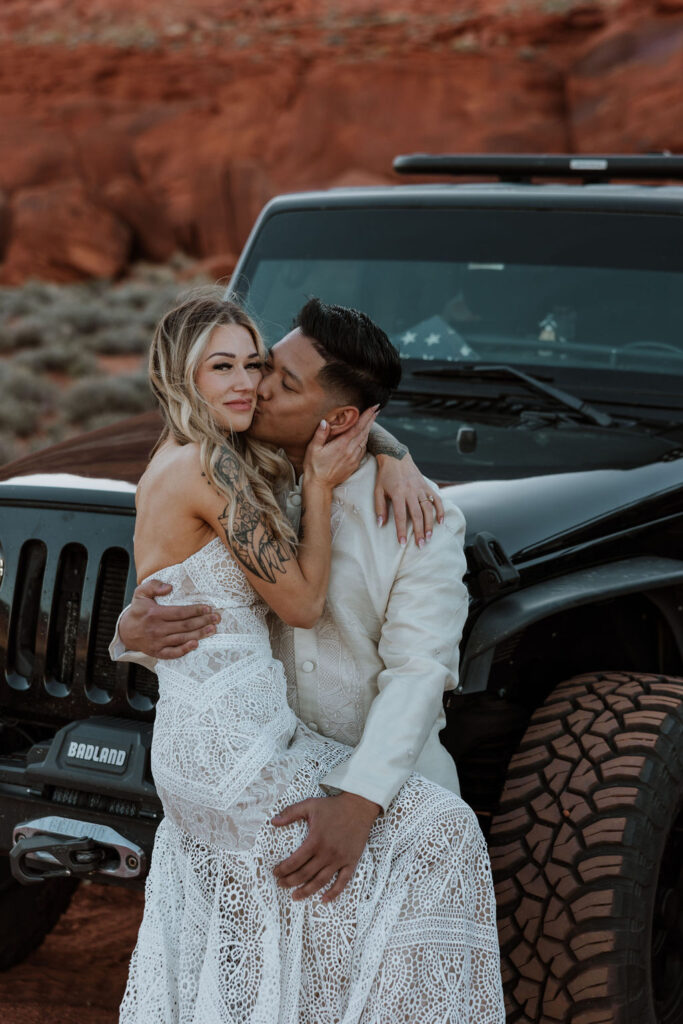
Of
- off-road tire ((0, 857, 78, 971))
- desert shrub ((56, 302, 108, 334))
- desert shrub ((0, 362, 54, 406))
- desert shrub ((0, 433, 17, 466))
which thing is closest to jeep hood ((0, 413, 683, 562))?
off-road tire ((0, 857, 78, 971))

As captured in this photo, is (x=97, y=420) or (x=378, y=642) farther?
(x=97, y=420)

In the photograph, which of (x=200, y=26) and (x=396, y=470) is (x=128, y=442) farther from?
(x=200, y=26)

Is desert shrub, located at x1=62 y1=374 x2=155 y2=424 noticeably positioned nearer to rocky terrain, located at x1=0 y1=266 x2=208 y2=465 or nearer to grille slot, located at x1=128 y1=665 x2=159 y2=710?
rocky terrain, located at x1=0 y1=266 x2=208 y2=465

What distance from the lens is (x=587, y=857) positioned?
2.41 meters

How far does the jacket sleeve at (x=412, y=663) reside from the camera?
7.32 feet

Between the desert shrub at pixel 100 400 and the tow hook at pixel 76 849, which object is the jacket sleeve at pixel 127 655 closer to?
the tow hook at pixel 76 849

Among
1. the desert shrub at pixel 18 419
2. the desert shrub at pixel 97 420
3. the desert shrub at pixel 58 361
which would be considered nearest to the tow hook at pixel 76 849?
the desert shrub at pixel 18 419

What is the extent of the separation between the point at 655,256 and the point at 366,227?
2.91 feet

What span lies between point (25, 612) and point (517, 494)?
1121mm

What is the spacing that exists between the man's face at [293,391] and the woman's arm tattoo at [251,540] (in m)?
0.22

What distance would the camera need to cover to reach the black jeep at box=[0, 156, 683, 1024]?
96.4 inches

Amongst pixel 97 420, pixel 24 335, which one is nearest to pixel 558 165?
pixel 97 420

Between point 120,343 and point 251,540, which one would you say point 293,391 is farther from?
point 120,343

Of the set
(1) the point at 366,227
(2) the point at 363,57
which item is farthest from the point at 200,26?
(1) the point at 366,227
